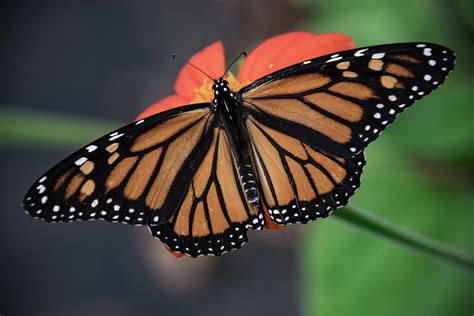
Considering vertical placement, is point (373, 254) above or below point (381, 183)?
below

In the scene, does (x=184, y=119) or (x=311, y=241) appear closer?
(x=184, y=119)

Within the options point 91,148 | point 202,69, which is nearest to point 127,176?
point 91,148

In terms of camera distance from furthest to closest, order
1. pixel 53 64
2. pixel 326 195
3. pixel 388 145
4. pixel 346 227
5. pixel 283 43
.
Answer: pixel 53 64, pixel 388 145, pixel 346 227, pixel 283 43, pixel 326 195

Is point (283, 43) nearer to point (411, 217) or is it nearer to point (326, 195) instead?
point (326, 195)

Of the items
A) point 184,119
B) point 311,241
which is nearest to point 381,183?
point 311,241

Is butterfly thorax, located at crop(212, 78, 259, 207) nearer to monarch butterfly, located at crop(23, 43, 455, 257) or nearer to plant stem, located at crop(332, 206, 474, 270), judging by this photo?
monarch butterfly, located at crop(23, 43, 455, 257)

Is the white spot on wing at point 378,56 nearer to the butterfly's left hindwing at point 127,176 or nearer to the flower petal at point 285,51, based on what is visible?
the flower petal at point 285,51
